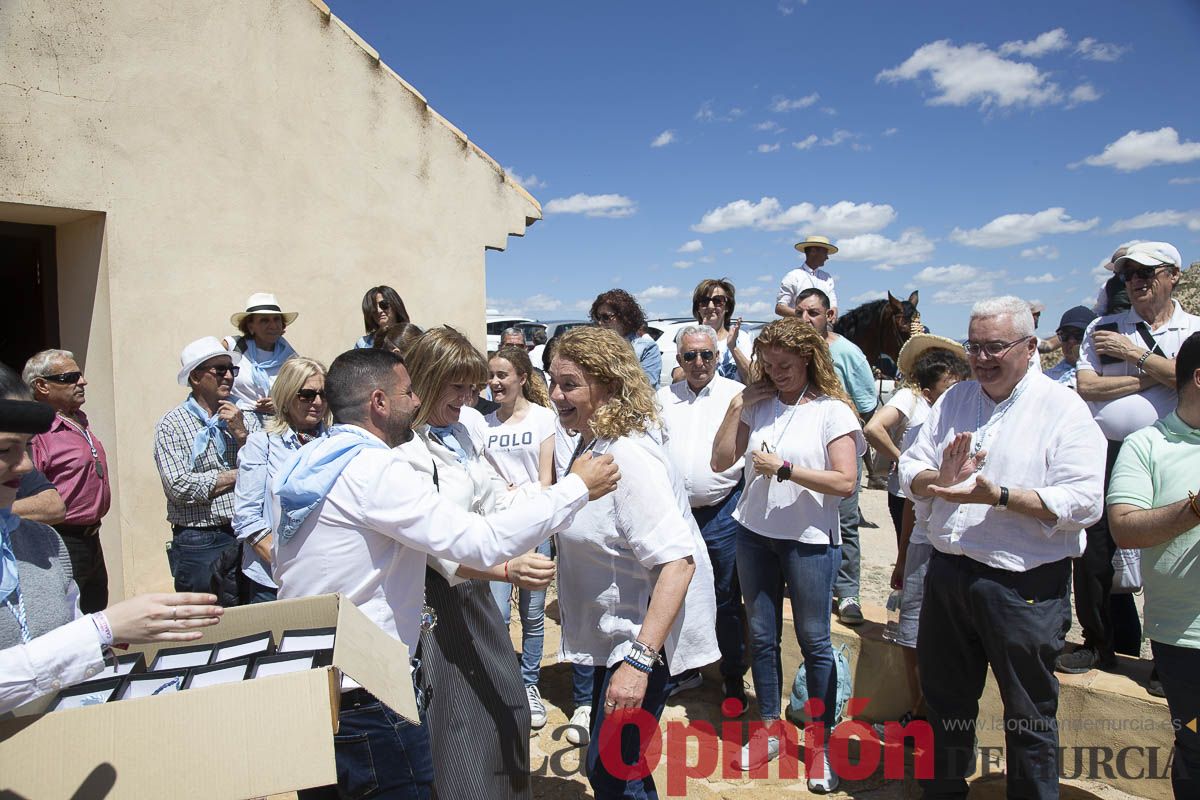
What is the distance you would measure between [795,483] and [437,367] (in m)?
1.89

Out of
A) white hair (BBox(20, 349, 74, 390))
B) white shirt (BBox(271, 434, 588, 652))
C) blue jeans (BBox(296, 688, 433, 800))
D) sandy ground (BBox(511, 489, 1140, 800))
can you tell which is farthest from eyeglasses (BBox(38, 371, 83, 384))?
sandy ground (BBox(511, 489, 1140, 800))

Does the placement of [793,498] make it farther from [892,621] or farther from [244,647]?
[244,647]

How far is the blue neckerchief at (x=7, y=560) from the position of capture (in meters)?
1.82

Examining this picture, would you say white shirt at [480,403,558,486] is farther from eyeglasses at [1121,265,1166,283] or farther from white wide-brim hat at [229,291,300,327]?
eyeglasses at [1121,265,1166,283]

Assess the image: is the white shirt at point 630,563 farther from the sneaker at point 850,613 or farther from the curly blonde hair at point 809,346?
the sneaker at point 850,613

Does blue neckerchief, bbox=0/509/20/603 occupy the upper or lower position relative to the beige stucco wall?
lower

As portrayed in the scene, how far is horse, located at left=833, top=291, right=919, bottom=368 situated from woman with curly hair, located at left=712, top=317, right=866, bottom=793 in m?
4.91

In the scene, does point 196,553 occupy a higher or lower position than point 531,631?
higher

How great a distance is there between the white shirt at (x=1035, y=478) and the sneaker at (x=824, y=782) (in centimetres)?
140

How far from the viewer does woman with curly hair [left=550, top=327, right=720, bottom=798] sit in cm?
250

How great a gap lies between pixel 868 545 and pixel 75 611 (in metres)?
7.33

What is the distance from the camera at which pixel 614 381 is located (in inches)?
109

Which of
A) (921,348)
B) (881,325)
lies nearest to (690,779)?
(921,348)

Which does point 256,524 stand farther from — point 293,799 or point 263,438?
point 293,799
